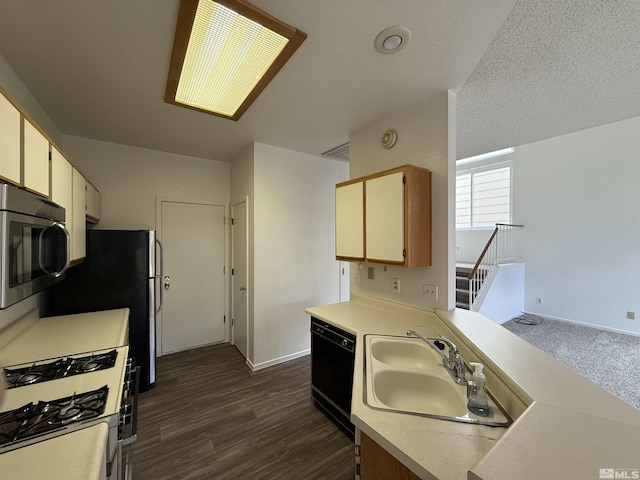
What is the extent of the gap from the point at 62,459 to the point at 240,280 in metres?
2.60

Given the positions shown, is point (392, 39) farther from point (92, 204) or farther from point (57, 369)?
point (92, 204)

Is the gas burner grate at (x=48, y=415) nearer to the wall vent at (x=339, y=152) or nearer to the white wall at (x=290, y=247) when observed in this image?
the white wall at (x=290, y=247)

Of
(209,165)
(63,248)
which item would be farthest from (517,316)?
(63,248)

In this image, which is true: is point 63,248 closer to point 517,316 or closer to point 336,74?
point 336,74

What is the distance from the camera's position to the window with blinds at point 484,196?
6.03 metres

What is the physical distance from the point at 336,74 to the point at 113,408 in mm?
2146

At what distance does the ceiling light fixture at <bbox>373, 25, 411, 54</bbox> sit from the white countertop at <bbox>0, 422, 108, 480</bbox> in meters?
2.12

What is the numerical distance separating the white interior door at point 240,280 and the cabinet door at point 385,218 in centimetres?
170

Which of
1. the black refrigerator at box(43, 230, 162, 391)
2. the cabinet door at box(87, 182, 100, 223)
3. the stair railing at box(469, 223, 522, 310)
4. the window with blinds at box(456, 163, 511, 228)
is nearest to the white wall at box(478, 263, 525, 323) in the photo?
the stair railing at box(469, 223, 522, 310)

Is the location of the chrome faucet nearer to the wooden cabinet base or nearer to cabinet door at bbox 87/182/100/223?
the wooden cabinet base

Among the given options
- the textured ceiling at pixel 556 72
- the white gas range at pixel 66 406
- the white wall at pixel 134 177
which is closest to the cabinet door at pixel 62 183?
the white gas range at pixel 66 406

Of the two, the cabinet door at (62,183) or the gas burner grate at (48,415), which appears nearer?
the gas burner grate at (48,415)

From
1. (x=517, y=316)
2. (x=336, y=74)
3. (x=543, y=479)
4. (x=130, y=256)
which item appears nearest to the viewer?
(x=543, y=479)

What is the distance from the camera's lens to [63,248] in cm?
119
